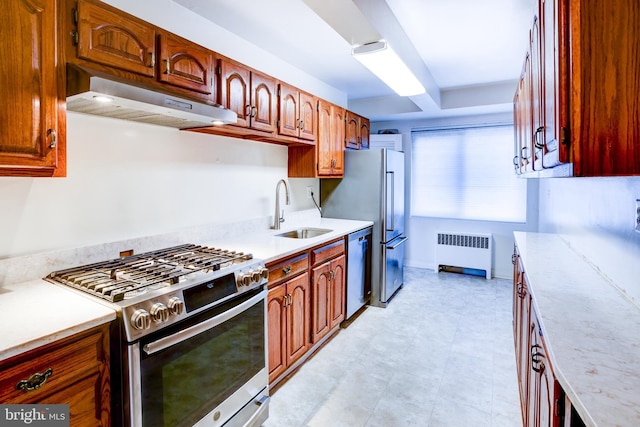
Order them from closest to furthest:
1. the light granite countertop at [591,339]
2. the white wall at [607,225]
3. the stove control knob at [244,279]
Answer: the light granite countertop at [591,339], the white wall at [607,225], the stove control knob at [244,279]

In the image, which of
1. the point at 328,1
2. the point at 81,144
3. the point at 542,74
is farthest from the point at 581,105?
the point at 81,144

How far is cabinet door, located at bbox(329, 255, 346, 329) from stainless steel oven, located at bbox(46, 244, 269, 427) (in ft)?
3.39

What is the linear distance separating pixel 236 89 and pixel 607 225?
2319mm

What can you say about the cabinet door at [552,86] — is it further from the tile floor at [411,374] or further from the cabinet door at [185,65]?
the cabinet door at [185,65]

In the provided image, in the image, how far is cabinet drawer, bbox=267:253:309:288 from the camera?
86.9 inches

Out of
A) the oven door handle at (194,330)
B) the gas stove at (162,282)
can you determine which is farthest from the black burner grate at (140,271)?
the oven door handle at (194,330)

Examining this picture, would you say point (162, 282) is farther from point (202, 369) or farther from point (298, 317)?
point (298, 317)

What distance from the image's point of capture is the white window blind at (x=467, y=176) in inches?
187

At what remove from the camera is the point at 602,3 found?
3.16 feet

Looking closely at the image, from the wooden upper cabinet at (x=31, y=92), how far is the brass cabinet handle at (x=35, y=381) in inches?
29.5

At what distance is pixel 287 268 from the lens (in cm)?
235

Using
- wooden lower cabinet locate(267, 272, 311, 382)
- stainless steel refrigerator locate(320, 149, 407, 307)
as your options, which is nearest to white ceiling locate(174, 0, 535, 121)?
stainless steel refrigerator locate(320, 149, 407, 307)

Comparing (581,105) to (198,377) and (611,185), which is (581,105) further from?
(198,377)

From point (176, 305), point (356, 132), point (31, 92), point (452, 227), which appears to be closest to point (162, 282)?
point (176, 305)
